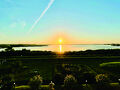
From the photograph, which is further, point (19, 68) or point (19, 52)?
point (19, 52)

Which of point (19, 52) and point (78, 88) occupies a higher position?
point (19, 52)

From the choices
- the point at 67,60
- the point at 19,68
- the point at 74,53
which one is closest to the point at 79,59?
the point at 67,60

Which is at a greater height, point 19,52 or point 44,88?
point 19,52

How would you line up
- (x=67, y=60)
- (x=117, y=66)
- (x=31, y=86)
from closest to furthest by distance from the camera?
(x=31, y=86), (x=117, y=66), (x=67, y=60)

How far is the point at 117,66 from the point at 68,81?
12.0m

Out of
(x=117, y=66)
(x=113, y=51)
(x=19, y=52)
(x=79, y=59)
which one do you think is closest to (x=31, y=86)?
(x=117, y=66)

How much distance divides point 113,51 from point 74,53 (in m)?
10.9

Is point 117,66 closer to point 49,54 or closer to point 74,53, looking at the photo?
point 74,53

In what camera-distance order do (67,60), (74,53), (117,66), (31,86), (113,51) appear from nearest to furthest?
(31,86)
(117,66)
(67,60)
(74,53)
(113,51)

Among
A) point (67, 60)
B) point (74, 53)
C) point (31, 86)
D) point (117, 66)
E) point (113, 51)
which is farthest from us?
point (113, 51)

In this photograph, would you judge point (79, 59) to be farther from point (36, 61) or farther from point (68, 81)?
point (68, 81)

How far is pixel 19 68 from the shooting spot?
21.4m

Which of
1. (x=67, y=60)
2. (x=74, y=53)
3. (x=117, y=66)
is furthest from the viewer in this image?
(x=74, y=53)

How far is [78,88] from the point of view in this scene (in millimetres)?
12391
